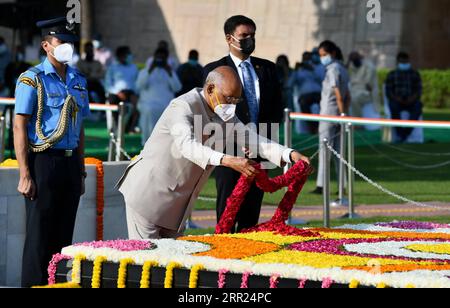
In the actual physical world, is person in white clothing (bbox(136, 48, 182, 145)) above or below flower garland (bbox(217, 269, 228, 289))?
above

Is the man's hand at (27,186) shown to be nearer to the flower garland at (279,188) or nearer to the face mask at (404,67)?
the flower garland at (279,188)

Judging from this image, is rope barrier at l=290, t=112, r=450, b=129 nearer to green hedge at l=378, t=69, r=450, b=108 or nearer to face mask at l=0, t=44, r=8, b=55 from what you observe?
face mask at l=0, t=44, r=8, b=55

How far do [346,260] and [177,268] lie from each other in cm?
86

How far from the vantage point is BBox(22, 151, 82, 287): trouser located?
27.1 ft

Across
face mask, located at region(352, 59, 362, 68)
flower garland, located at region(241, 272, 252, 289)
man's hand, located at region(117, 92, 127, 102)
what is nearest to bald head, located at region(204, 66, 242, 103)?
flower garland, located at region(241, 272, 252, 289)

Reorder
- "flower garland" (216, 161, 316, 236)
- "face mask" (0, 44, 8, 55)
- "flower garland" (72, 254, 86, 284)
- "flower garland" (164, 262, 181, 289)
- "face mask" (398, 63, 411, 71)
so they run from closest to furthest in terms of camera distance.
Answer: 1. "flower garland" (164, 262, 181, 289)
2. "flower garland" (72, 254, 86, 284)
3. "flower garland" (216, 161, 316, 236)
4. "face mask" (398, 63, 411, 71)
5. "face mask" (0, 44, 8, 55)

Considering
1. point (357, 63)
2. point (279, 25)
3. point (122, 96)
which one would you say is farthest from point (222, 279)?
point (279, 25)

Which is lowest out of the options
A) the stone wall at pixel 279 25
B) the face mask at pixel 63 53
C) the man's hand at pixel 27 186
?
the man's hand at pixel 27 186

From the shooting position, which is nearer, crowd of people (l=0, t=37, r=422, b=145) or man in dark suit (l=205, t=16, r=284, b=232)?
man in dark suit (l=205, t=16, r=284, b=232)

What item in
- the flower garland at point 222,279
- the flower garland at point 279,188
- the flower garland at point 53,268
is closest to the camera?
the flower garland at point 222,279

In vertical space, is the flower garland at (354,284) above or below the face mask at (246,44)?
below

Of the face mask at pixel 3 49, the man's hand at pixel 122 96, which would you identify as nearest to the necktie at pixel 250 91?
the man's hand at pixel 122 96

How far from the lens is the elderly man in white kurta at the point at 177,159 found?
768cm
